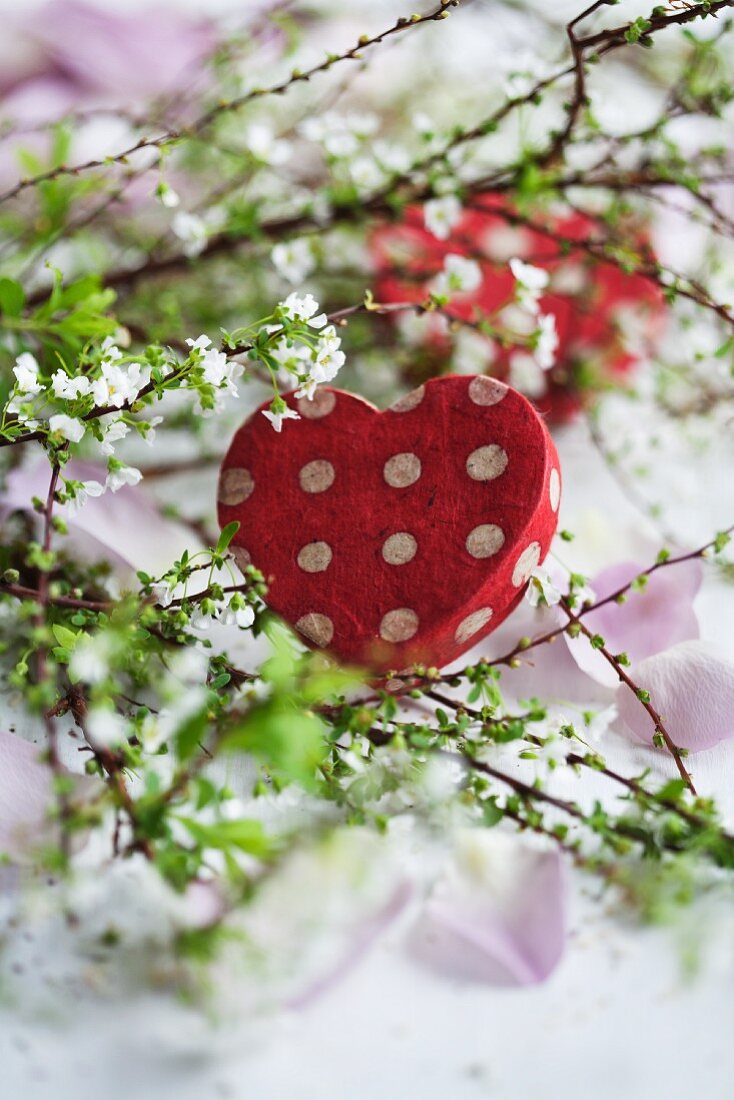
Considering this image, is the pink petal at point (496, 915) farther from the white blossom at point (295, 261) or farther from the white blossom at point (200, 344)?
the white blossom at point (295, 261)

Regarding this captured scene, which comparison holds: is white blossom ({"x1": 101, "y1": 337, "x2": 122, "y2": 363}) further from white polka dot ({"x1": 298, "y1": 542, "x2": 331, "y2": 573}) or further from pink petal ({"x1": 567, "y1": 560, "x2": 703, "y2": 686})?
pink petal ({"x1": 567, "y1": 560, "x2": 703, "y2": 686})

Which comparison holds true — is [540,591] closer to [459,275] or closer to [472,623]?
[472,623]

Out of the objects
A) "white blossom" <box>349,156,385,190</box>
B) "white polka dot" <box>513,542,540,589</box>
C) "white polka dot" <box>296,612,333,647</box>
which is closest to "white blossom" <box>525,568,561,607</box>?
"white polka dot" <box>513,542,540,589</box>

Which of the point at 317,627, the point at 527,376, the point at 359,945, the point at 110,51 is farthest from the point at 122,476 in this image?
the point at 110,51

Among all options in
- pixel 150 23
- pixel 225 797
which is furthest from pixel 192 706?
pixel 150 23

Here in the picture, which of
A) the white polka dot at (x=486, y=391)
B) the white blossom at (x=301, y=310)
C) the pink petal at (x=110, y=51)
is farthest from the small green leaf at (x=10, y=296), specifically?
the pink petal at (x=110, y=51)

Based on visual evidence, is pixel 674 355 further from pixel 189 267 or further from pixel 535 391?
pixel 189 267
